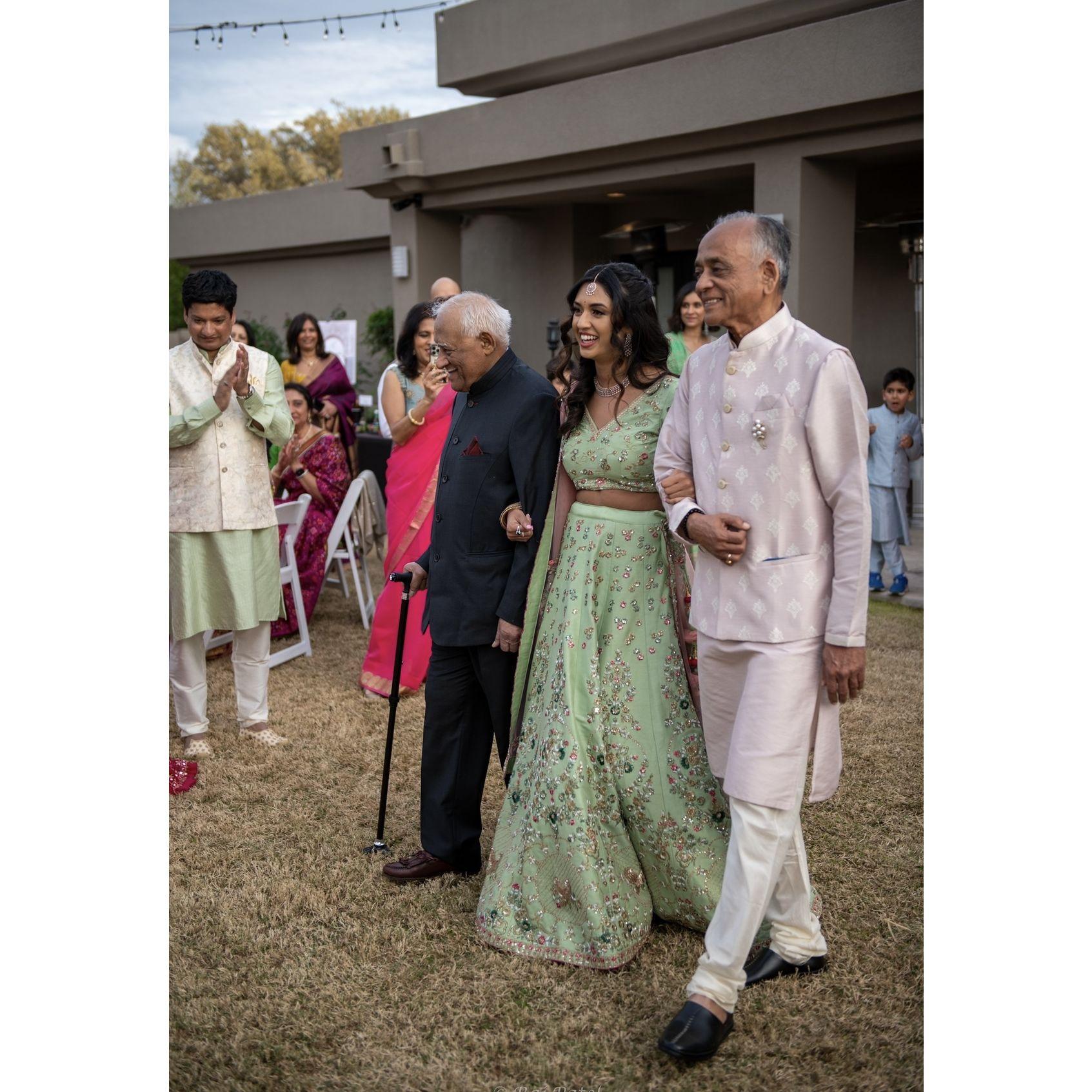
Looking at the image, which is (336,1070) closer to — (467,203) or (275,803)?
(275,803)

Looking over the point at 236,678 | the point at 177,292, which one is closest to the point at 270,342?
the point at 177,292

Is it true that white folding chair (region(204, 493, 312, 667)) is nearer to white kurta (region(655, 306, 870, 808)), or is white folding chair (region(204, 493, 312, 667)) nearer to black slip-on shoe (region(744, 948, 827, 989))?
black slip-on shoe (region(744, 948, 827, 989))

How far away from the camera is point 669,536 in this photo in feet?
10.2

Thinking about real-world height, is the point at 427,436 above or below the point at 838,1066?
above

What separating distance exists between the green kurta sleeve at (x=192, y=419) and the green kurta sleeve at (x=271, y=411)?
0.14 meters

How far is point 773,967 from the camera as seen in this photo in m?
2.84

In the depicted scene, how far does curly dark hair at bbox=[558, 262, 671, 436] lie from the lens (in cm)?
301

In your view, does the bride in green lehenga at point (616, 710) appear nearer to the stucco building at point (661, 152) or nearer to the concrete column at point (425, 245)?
the stucco building at point (661, 152)

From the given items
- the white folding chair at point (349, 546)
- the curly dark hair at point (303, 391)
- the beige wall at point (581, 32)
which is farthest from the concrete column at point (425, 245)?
the white folding chair at point (349, 546)

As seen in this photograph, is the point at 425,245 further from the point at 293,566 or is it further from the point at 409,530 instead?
the point at 409,530

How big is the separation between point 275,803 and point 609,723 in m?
1.65

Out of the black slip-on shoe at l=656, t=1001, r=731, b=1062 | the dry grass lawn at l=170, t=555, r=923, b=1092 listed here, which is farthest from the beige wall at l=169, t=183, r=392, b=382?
the black slip-on shoe at l=656, t=1001, r=731, b=1062

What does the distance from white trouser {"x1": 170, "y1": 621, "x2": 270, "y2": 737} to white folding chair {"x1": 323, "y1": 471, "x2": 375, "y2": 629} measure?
1.64 meters

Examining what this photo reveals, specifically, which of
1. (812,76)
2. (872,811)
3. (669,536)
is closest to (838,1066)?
(669,536)
